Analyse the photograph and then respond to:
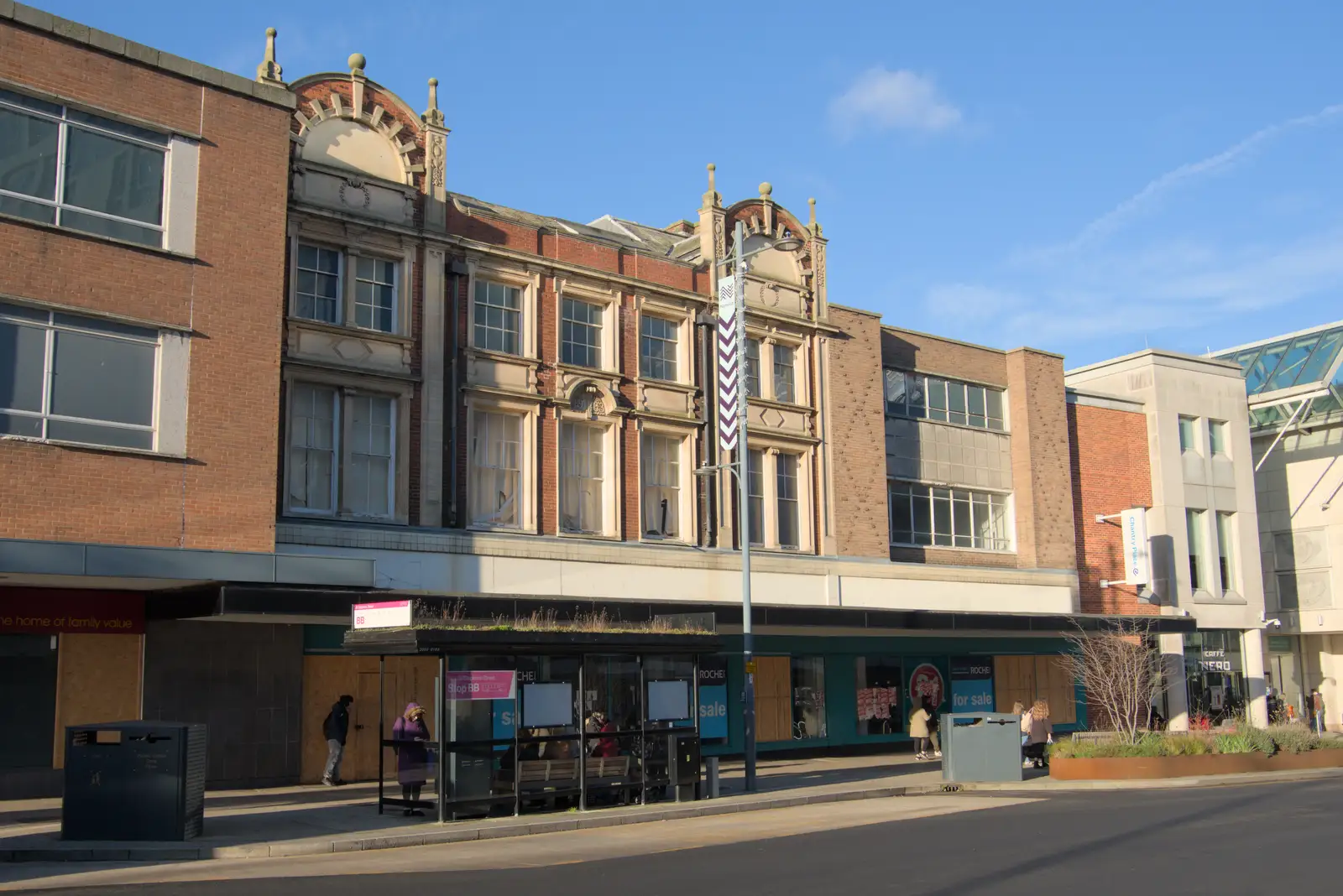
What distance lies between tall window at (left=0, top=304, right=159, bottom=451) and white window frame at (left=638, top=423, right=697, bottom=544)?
11.7m

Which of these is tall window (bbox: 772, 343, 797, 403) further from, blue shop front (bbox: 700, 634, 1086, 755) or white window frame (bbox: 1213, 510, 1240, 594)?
white window frame (bbox: 1213, 510, 1240, 594)

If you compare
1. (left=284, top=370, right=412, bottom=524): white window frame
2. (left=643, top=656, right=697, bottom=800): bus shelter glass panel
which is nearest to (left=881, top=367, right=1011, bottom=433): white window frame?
(left=284, top=370, right=412, bottom=524): white window frame

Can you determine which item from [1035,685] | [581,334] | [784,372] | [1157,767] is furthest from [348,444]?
[1035,685]

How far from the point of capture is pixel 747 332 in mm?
31547

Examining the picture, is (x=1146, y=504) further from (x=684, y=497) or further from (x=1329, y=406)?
(x=684, y=497)

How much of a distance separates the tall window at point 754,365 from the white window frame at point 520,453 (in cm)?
647

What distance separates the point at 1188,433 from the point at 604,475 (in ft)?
75.7

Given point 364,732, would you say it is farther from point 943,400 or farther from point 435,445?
point 943,400

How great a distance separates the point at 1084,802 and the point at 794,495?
43.7ft

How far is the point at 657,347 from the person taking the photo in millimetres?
30047

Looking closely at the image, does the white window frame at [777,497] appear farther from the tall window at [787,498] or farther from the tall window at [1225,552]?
the tall window at [1225,552]

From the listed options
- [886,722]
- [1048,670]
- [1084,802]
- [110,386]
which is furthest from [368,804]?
[1048,670]

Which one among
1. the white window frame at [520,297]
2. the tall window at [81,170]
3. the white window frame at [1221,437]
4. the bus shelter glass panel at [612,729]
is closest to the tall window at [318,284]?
the white window frame at [520,297]

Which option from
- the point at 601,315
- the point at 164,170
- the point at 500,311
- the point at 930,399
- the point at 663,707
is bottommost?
the point at 663,707
